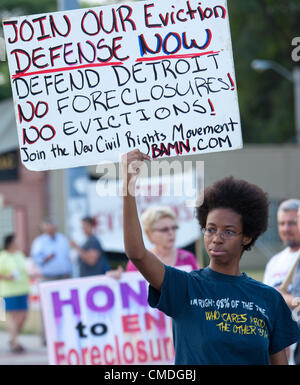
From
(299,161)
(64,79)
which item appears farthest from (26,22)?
(299,161)

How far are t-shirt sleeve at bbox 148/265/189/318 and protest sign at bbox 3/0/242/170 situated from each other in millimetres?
677

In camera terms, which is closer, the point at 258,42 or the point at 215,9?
the point at 215,9

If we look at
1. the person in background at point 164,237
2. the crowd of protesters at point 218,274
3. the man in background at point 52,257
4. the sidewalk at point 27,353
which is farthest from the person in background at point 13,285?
the crowd of protesters at point 218,274

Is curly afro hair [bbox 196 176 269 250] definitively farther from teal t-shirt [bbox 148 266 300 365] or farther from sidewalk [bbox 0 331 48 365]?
sidewalk [bbox 0 331 48 365]

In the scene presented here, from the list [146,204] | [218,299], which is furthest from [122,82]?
[146,204]

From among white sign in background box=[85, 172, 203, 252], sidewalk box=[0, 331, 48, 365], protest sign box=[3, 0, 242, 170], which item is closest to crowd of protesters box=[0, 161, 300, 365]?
protest sign box=[3, 0, 242, 170]

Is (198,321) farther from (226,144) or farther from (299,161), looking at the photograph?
(299,161)

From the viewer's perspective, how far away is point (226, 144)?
140 inches

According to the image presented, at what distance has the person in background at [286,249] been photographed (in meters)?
5.22

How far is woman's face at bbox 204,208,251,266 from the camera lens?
3.18m

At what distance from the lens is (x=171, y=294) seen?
3.06m

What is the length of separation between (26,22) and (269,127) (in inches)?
1213
